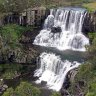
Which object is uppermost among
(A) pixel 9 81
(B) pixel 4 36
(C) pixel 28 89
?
(C) pixel 28 89

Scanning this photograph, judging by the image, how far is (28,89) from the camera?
3048 cm

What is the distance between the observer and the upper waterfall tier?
194 ft

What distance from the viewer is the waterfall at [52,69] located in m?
51.1

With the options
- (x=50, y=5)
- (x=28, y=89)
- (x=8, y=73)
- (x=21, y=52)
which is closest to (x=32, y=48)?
(x=21, y=52)

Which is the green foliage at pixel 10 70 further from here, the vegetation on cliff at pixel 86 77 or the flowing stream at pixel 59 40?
the vegetation on cliff at pixel 86 77

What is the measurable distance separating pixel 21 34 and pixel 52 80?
11.9 m

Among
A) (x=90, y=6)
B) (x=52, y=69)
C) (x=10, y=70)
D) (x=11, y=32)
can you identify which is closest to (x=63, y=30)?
(x=90, y=6)

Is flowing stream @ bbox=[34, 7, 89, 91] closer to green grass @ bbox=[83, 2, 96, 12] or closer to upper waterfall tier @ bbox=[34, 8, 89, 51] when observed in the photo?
upper waterfall tier @ bbox=[34, 8, 89, 51]

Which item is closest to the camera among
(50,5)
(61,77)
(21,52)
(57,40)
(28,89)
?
(28,89)

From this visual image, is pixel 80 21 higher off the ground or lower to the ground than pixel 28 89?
lower

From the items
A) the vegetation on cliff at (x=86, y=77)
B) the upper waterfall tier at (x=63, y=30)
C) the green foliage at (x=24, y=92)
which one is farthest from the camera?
the upper waterfall tier at (x=63, y=30)

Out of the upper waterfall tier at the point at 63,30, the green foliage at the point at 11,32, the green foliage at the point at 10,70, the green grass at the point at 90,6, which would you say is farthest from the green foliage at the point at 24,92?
the green grass at the point at 90,6

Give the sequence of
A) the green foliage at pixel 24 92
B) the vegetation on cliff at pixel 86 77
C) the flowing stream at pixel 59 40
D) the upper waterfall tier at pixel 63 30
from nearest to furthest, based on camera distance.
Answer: the green foliage at pixel 24 92 < the vegetation on cliff at pixel 86 77 < the flowing stream at pixel 59 40 < the upper waterfall tier at pixel 63 30

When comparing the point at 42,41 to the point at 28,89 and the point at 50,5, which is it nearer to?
the point at 50,5
